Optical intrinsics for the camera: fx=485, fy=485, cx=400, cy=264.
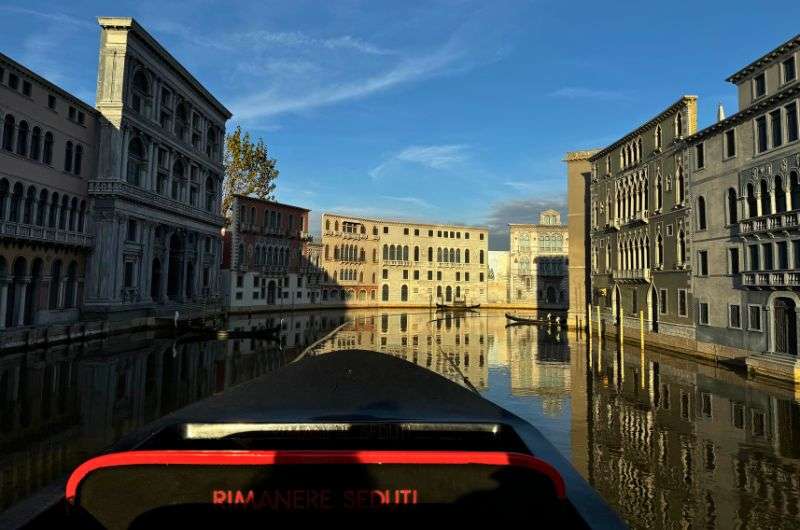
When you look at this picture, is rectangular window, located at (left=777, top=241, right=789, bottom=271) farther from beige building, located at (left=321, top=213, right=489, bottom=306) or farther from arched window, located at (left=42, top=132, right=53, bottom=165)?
beige building, located at (left=321, top=213, right=489, bottom=306)

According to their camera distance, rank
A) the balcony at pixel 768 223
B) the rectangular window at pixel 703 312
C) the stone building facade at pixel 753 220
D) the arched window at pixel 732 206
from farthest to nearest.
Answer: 1. the rectangular window at pixel 703 312
2. the arched window at pixel 732 206
3. the stone building facade at pixel 753 220
4. the balcony at pixel 768 223

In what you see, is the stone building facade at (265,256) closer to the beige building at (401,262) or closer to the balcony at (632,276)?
the beige building at (401,262)

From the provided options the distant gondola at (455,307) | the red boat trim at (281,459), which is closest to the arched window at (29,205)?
the red boat trim at (281,459)

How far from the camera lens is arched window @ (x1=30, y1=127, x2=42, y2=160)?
29.1 metres

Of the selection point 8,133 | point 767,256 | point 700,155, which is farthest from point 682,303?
point 8,133

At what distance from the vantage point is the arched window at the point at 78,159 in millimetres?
32656

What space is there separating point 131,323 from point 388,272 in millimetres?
48519

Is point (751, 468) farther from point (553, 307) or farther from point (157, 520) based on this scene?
point (553, 307)

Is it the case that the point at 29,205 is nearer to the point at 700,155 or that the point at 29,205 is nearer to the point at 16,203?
the point at 16,203

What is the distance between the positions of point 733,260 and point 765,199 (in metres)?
3.76

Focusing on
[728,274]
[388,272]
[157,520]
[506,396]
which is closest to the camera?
[157,520]

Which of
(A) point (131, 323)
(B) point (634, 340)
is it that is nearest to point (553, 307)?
(B) point (634, 340)

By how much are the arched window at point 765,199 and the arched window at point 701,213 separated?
4.77m

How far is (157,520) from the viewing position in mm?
2670
